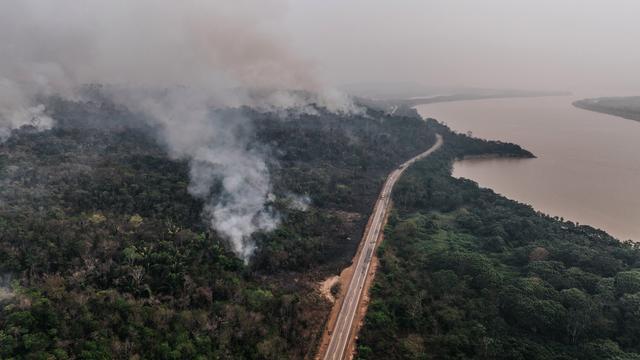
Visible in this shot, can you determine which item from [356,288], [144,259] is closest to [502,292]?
[356,288]

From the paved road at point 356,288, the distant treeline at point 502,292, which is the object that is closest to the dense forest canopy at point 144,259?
the paved road at point 356,288

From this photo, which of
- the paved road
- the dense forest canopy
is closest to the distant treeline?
the paved road

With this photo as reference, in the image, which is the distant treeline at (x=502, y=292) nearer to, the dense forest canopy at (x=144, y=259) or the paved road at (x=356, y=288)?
the paved road at (x=356, y=288)

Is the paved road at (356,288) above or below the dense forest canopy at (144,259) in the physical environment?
below

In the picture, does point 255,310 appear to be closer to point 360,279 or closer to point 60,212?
point 360,279

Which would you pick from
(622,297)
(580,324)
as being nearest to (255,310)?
(580,324)

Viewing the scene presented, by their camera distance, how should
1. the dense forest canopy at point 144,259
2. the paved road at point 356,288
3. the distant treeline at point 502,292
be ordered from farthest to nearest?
1. the distant treeline at point 502,292
2. the paved road at point 356,288
3. the dense forest canopy at point 144,259

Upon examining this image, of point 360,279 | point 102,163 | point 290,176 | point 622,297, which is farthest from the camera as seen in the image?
point 290,176

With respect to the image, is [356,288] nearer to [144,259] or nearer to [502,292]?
[502,292]
